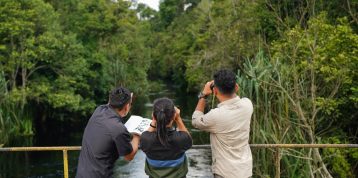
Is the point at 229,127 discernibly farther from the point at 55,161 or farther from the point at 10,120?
the point at 10,120

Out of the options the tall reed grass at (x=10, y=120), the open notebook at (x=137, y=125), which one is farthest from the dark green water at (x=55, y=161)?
the open notebook at (x=137, y=125)

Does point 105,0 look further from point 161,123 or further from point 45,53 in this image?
point 161,123

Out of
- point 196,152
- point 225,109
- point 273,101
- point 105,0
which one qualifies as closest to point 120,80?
point 105,0

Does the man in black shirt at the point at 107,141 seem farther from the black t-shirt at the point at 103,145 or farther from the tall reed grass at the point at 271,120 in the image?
the tall reed grass at the point at 271,120

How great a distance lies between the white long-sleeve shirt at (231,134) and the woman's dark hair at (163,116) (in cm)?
37

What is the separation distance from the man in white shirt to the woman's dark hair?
371 millimetres

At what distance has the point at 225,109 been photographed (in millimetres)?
4094

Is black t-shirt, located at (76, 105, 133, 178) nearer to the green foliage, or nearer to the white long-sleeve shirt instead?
the white long-sleeve shirt

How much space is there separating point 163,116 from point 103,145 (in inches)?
22.7

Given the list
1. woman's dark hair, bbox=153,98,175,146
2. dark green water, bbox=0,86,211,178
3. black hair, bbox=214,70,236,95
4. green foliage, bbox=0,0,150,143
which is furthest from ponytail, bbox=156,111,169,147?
green foliage, bbox=0,0,150,143

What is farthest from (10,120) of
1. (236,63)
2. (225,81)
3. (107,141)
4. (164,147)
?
(225,81)

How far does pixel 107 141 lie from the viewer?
3994 mm

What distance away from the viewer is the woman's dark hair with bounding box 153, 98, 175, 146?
3.88 meters

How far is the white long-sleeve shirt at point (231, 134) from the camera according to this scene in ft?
13.4
